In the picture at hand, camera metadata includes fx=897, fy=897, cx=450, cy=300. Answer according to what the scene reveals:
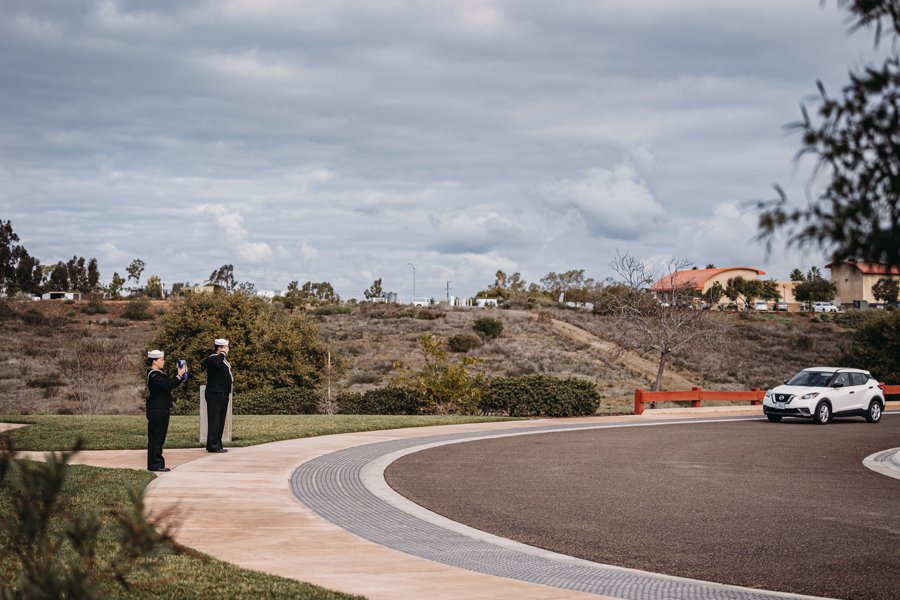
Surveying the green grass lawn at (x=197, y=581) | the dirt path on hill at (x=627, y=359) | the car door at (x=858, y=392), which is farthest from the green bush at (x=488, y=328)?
the green grass lawn at (x=197, y=581)

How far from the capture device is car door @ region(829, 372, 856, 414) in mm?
25594

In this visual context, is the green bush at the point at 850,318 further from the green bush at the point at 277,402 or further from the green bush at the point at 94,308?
the green bush at the point at 94,308

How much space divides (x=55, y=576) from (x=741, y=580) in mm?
5995

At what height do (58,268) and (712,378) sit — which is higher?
(58,268)

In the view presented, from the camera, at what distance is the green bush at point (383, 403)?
28.1 m

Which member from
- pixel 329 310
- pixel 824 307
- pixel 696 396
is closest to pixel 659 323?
pixel 696 396

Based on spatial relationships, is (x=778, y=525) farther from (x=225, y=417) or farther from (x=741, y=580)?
(x=225, y=417)

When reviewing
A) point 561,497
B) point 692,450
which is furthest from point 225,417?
point 692,450

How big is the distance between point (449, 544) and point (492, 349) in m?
47.7

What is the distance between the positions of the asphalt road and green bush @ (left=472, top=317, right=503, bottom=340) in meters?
41.3

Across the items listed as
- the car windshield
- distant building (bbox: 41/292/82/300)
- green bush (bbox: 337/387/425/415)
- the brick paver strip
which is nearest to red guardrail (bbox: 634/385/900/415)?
the car windshield

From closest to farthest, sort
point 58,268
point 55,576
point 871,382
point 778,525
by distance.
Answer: point 55,576 → point 778,525 → point 871,382 → point 58,268

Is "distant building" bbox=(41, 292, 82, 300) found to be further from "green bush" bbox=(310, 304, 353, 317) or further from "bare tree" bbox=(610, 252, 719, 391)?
"bare tree" bbox=(610, 252, 719, 391)

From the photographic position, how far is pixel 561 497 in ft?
39.5
